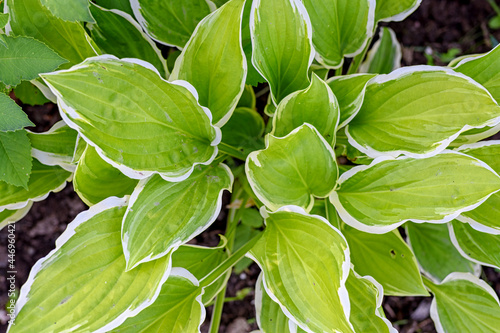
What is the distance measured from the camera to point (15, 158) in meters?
0.85

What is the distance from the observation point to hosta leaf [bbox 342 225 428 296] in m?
0.98

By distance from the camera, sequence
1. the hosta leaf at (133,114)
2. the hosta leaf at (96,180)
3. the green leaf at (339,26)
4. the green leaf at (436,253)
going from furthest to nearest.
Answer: the green leaf at (436,253)
the green leaf at (339,26)
the hosta leaf at (96,180)
the hosta leaf at (133,114)

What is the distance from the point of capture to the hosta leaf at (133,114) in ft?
2.20

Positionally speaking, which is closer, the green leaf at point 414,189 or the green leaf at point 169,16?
the green leaf at point 414,189

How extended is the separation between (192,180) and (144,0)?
17.1 inches

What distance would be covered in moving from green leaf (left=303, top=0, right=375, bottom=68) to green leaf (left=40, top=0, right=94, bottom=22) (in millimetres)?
461

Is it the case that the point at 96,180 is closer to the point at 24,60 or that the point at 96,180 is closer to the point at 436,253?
the point at 24,60

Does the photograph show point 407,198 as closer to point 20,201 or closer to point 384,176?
point 384,176

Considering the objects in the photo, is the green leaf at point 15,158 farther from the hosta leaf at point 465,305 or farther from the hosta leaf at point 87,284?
the hosta leaf at point 465,305

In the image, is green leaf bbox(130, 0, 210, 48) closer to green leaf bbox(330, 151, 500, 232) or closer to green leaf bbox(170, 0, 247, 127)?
green leaf bbox(170, 0, 247, 127)

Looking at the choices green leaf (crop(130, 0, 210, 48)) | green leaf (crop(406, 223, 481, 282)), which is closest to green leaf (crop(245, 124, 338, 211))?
green leaf (crop(130, 0, 210, 48))

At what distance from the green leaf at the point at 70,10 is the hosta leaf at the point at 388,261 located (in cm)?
78

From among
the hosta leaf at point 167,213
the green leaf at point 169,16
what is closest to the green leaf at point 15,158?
the hosta leaf at point 167,213

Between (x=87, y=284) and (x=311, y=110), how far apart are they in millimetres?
545
